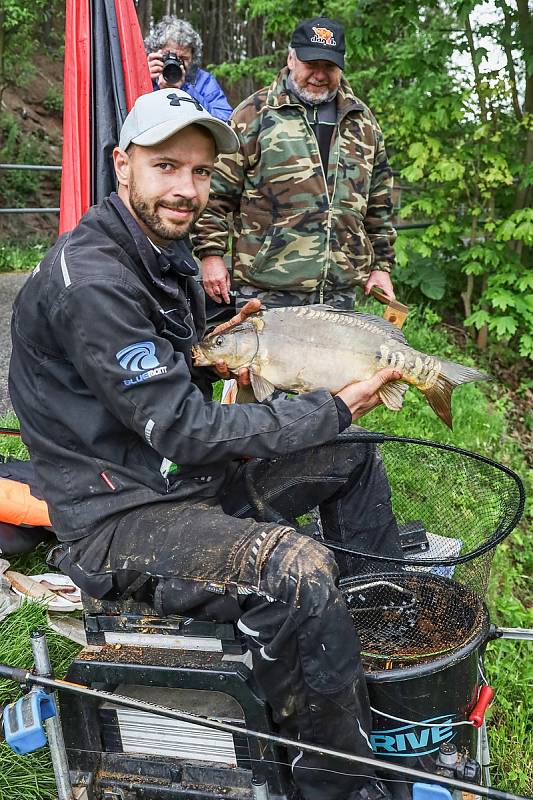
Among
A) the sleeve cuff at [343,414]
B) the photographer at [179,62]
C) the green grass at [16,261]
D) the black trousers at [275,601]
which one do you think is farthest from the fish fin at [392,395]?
the green grass at [16,261]

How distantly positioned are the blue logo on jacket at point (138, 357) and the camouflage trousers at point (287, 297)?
82.6 inches

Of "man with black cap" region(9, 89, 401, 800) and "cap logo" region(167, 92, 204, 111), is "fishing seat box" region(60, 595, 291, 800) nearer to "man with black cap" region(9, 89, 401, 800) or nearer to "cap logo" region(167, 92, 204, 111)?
"man with black cap" region(9, 89, 401, 800)

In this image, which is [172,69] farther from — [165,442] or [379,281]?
[165,442]

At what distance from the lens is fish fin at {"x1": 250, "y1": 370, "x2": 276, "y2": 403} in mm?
2705

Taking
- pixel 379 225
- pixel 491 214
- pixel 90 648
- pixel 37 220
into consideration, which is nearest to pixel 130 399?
pixel 90 648

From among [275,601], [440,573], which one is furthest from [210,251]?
[275,601]

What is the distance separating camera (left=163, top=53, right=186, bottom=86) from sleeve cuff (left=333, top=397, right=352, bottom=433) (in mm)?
2873

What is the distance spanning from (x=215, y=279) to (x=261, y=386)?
150 centimetres

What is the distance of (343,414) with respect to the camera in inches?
92.3

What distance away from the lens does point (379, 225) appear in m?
4.47

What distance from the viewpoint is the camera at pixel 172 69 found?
4.49 m

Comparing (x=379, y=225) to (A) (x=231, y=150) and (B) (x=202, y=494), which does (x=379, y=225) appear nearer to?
(A) (x=231, y=150)

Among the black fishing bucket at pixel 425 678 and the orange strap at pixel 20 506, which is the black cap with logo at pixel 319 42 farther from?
the black fishing bucket at pixel 425 678

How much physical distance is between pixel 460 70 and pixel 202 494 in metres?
5.66
